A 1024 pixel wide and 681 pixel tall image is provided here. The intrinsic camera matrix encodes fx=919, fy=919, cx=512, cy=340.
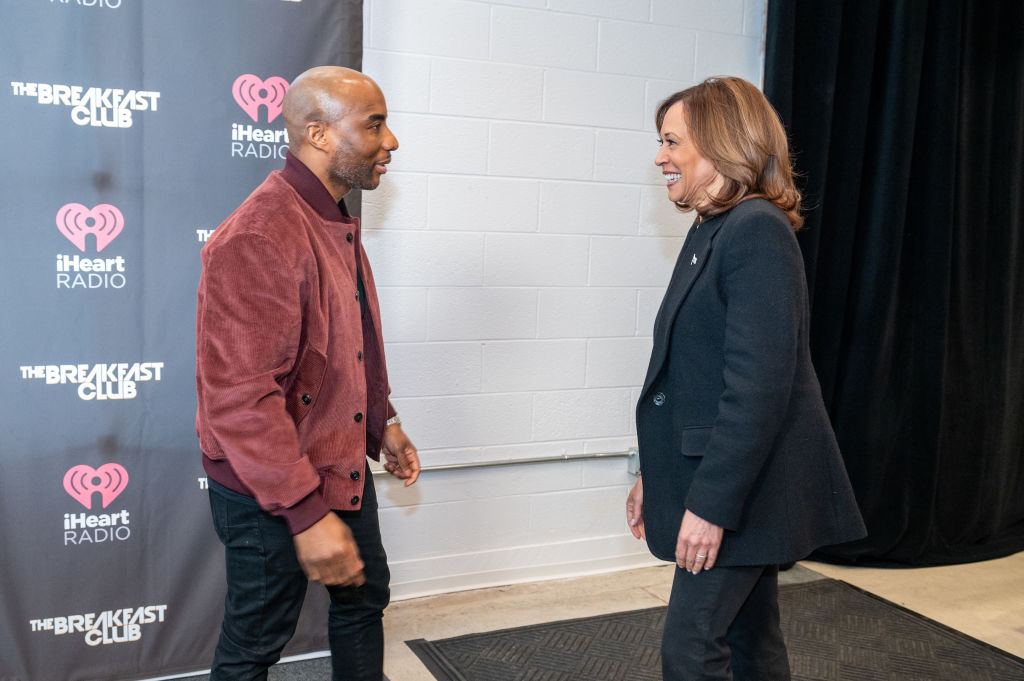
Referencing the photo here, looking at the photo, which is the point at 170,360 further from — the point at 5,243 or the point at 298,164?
the point at 298,164

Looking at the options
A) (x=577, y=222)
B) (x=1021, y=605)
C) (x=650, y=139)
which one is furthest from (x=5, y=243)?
(x=1021, y=605)

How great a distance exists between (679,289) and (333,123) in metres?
0.74

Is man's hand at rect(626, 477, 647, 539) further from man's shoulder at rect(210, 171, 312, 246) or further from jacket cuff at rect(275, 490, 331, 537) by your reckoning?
man's shoulder at rect(210, 171, 312, 246)

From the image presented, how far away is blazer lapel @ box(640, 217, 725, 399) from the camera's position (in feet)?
5.55

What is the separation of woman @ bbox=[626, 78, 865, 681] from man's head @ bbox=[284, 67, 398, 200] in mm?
588

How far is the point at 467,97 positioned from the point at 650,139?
716 millimetres

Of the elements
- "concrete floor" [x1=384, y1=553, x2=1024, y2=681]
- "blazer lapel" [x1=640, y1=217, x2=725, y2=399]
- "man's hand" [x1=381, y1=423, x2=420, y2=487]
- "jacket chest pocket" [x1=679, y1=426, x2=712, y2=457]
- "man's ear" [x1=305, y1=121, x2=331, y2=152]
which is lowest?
"concrete floor" [x1=384, y1=553, x2=1024, y2=681]

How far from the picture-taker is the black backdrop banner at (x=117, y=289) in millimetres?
2279

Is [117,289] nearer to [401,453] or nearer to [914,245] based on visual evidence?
[401,453]

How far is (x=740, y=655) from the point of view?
5.93 ft

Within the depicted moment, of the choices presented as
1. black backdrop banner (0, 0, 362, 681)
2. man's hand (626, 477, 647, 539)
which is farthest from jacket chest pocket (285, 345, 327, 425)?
black backdrop banner (0, 0, 362, 681)

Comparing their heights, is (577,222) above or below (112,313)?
above

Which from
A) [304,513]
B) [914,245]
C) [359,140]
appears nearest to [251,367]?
[304,513]

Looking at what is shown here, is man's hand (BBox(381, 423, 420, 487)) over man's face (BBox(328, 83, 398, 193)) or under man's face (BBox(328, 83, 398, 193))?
under
